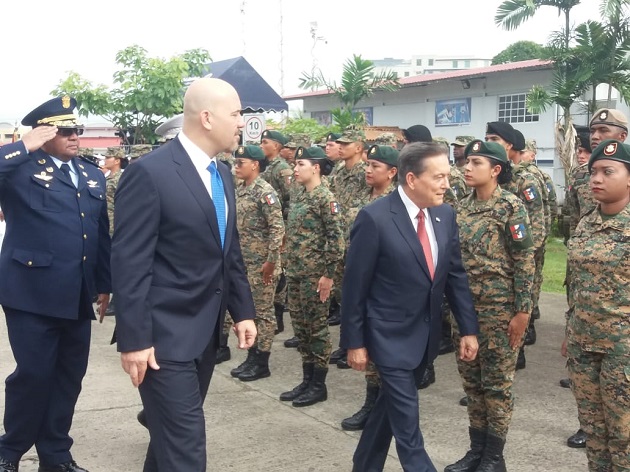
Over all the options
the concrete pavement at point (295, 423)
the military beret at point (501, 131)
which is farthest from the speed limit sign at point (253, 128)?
the military beret at point (501, 131)

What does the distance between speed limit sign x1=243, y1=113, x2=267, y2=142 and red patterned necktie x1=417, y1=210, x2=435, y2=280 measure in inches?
382

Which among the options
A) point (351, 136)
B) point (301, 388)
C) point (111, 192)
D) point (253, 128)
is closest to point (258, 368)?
point (301, 388)

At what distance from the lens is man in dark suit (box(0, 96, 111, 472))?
4.52 m

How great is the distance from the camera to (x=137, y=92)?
16328mm

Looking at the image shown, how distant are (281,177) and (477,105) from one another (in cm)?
1561

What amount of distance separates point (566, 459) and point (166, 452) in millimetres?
2886

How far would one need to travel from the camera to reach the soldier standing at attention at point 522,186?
622 cm

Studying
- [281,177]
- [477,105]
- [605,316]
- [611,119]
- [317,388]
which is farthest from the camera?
[477,105]

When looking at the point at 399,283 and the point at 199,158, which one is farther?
the point at 399,283

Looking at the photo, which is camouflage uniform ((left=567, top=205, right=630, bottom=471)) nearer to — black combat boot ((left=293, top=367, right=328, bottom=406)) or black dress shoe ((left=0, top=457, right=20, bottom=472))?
black combat boot ((left=293, top=367, right=328, bottom=406))

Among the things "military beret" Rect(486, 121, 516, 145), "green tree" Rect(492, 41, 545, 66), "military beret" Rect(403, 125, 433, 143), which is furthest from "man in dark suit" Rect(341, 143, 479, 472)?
"green tree" Rect(492, 41, 545, 66)

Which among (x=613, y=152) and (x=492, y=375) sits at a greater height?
(x=613, y=152)

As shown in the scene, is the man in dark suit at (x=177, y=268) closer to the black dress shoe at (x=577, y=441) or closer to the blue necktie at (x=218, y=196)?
the blue necktie at (x=218, y=196)

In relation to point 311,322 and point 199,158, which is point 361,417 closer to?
point 311,322
